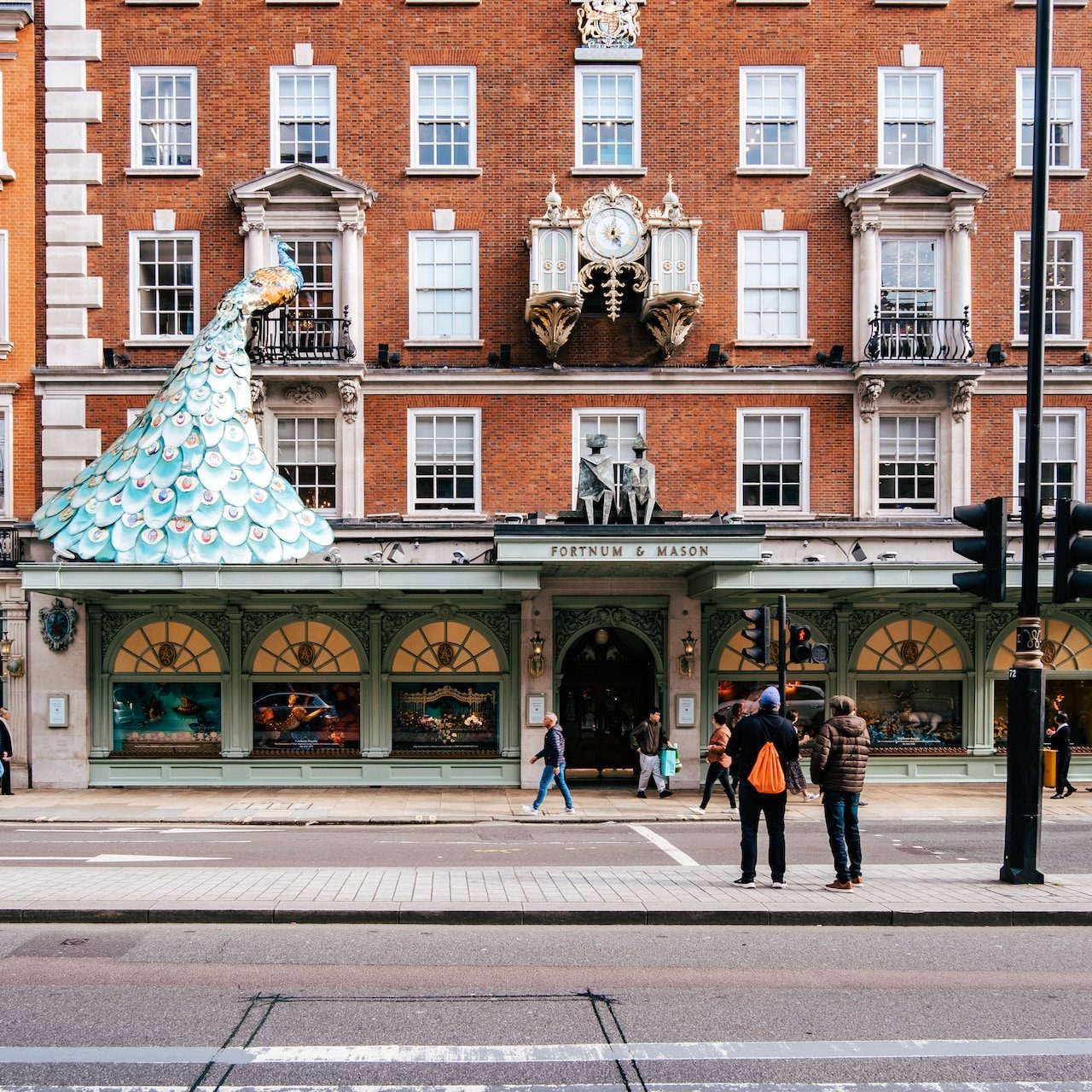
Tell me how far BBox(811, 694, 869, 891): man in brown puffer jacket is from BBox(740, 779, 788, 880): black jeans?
477mm

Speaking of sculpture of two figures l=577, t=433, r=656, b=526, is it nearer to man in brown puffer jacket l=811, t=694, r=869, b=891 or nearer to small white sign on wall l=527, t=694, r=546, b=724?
small white sign on wall l=527, t=694, r=546, b=724

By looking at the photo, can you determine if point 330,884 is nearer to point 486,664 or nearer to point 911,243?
point 486,664

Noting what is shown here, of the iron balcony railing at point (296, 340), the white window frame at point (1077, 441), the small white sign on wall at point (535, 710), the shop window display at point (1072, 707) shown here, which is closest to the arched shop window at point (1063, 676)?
the shop window display at point (1072, 707)

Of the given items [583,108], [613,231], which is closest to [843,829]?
[613,231]

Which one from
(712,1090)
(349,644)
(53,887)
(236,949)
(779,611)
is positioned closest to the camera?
(712,1090)

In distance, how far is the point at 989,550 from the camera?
11.5 meters

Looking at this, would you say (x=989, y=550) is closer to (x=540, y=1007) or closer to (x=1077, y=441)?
(x=540, y=1007)

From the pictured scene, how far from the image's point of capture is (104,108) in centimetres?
2255

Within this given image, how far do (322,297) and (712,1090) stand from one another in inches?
751

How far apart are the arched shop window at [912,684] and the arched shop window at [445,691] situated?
7.54m

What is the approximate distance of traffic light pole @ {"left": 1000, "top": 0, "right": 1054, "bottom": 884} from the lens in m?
11.2

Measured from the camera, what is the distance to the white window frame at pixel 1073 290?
22.7 meters

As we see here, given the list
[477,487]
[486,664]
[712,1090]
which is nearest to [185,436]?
[477,487]

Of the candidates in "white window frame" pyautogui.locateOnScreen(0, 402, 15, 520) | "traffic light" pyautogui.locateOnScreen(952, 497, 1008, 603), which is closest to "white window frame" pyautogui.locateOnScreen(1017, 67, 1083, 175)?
"traffic light" pyautogui.locateOnScreen(952, 497, 1008, 603)
